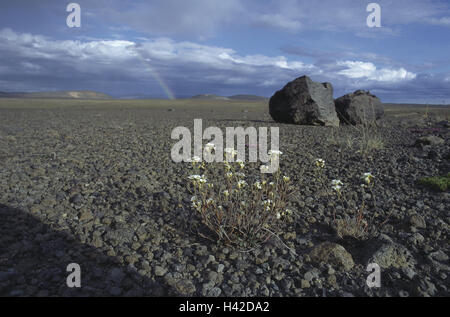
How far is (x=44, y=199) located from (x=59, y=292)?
2.62 m

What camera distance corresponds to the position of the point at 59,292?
9.46ft

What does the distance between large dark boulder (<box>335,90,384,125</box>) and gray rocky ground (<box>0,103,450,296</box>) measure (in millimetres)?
8382

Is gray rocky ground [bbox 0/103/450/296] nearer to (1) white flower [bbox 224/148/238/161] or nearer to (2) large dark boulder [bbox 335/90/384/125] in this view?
(1) white flower [bbox 224/148/238/161]

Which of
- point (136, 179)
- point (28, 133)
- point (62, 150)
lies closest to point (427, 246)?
point (136, 179)

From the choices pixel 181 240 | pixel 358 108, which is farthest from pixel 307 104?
pixel 181 240

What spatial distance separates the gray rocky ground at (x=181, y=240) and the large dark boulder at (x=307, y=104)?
7618 mm

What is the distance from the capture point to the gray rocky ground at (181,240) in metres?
3.09

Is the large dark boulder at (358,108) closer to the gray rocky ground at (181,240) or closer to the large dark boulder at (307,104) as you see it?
Answer: the large dark boulder at (307,104)

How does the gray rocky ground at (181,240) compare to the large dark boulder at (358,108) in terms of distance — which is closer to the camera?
the gray rocky ground at (181,240)

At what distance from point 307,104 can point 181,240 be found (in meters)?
12.1

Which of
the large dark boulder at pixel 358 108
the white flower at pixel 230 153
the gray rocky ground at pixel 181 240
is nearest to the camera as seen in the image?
the gray rocky ground at pixel 181 240

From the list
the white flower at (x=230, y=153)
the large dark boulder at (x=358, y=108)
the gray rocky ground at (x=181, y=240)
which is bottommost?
the gray rocky ground at (x=181, y=240)

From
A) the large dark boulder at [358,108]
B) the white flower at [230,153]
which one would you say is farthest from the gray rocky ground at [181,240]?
the large dark boulder at [358,108]
